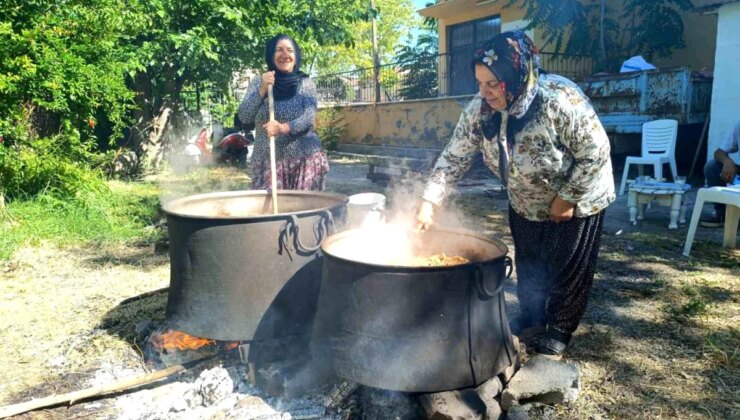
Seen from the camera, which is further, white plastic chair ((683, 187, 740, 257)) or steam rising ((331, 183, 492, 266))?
white plastic chair ((683, 187, 740, 257))

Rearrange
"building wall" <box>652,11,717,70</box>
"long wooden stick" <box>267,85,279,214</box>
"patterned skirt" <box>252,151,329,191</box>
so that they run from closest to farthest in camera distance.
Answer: "long wooden stick" <box>267,85,279,214</box>
"patterned skirt" <box>252,151,329,191</box>
"building wall" <box>652,11,717,70</box>

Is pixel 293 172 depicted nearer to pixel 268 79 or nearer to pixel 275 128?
pixel 275 128

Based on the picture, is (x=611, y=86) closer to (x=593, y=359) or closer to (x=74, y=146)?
(x=593, y=359)

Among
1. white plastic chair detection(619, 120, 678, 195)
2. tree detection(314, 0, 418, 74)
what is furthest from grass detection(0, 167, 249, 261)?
tree detection(314, 0, 418, 74)

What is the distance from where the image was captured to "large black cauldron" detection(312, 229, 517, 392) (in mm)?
2283

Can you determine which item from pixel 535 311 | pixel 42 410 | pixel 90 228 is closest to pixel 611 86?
pixel 535 311

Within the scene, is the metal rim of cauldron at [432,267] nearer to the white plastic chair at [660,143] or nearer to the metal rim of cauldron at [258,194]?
the metal rim of cauldron at [258,194]

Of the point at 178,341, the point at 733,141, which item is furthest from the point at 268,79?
the point at 733,141

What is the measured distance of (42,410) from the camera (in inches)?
112

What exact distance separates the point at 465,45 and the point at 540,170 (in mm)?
15520

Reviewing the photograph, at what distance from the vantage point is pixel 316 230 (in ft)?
9.98

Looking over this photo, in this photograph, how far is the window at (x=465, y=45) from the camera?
16250 mm

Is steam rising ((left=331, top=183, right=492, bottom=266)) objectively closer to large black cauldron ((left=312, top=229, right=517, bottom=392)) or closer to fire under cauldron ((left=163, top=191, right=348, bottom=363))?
fire under cauldron ((left=163, top=191, right=348, bottom=363))

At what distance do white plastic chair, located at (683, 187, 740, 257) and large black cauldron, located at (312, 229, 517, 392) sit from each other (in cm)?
358
